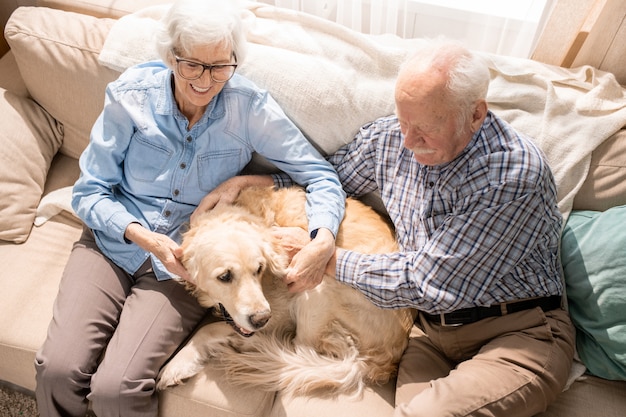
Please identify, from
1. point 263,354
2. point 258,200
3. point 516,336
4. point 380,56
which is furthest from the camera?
point 380,56

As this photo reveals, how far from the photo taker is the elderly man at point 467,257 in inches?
57.8

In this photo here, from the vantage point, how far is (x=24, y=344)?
5.96 feet

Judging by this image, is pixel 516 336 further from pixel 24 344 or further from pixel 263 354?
pixel 24 344

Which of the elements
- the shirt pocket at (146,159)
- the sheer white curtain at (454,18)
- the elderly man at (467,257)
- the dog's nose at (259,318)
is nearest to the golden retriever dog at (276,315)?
the dog's nose at (259,318)

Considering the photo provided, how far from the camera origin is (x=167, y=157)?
1878 millimetres

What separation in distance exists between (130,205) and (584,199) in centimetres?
172

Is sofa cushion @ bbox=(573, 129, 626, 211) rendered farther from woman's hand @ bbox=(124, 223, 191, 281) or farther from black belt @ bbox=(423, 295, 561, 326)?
woman's hand @ bbox=(124, 223, 191, 281)

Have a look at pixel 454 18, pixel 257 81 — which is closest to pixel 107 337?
pixel 257 81

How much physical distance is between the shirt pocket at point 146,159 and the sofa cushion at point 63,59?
44cm

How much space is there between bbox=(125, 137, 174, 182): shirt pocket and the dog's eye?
1.69 feet

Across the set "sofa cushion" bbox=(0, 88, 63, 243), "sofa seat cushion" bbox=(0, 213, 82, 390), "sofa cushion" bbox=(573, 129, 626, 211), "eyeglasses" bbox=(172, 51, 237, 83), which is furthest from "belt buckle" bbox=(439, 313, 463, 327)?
"sofa cushion" bbox=(0, 88, 63, 243)

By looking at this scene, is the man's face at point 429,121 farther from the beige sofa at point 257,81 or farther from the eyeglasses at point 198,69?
the eyeglasses at point 198,69

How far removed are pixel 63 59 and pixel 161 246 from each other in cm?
100

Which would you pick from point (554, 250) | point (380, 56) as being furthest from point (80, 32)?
point (554, 250)
